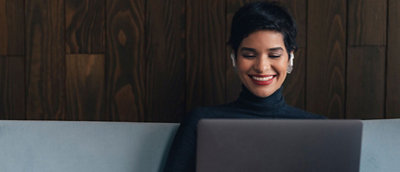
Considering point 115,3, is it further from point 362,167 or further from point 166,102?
point 362,167

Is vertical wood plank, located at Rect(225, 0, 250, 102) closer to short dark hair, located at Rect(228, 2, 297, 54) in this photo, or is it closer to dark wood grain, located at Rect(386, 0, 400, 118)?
short dark hair, located at Rect(228, 2, 297, 54)

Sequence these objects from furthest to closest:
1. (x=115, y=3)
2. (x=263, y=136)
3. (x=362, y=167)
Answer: (x=115, y=3) < (x=362, y=167) < (x=263, y=136)

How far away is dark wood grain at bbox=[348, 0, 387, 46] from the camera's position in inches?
55.7

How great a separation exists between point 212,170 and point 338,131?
Answer: 0.91ft

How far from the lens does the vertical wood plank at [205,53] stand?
1431mm

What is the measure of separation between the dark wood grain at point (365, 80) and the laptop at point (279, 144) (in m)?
0.72

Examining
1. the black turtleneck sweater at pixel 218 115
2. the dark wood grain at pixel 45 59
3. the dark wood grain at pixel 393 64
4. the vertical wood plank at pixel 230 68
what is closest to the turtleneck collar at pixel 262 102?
the black turtleneck sweater at pixel 218 115

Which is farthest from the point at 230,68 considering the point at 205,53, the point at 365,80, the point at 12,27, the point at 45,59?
the point at 12,27

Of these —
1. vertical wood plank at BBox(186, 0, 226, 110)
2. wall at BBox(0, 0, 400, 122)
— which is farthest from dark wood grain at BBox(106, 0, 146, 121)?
vertical wood plank at BBox(186, 0, 226, 110)

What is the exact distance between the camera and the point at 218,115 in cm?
119

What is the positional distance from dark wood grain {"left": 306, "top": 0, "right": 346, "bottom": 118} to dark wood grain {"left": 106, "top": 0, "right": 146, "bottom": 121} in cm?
66

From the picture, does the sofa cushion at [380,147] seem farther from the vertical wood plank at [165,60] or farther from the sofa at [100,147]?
the vertical wood plank at [165,60]

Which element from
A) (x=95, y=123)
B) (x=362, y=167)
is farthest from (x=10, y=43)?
(x=362, y=167)

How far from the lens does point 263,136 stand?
77 centimetres
